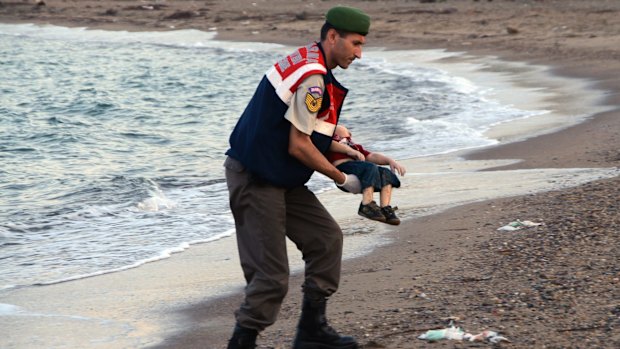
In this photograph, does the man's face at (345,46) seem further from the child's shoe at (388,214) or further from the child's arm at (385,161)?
the child's shoe at (388,214)

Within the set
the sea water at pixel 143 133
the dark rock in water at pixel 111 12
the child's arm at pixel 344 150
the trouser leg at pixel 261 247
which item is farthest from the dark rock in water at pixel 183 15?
the trouser leg at pixel 261 247

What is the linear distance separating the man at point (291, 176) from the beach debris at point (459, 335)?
0.37 m

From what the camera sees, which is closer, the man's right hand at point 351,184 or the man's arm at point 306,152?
the man's arm at point 306,152

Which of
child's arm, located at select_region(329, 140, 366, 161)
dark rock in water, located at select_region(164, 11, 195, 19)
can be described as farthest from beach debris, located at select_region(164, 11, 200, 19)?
child's arm, located at select_region(329, 140, 366, 161)

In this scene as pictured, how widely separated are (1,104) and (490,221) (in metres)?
19.0

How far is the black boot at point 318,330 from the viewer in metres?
5.22

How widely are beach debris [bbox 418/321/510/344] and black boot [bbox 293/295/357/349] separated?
367 millimetres

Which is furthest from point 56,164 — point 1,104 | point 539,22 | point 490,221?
point 539,22

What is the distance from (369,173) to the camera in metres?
4.96

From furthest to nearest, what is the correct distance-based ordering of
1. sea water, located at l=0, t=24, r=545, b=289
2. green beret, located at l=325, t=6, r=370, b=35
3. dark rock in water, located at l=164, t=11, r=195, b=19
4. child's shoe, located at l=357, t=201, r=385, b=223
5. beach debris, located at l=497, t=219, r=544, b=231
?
dark rock in water, located at l=164, t=11, r=195, b=19, sea water, located at l=0, t=24, r=545, b=289, beach debris, located at l=497, t=219, r=544, b=231, child's shoe, located at l=357, t=201, r=385, b=223, green beret, located at l=325, t=6, r=370, b=35

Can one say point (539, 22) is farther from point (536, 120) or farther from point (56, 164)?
point (56, 164)

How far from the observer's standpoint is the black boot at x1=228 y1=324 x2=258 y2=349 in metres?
4.98

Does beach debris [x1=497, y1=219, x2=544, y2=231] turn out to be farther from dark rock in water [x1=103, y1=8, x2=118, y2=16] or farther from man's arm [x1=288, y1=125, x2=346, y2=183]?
dark rock in water [x1=103, y1=8, x2=118, y2=16]

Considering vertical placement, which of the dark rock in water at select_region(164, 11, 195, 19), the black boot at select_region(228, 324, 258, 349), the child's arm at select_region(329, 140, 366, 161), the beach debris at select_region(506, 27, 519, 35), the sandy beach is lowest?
the dark rock in water at select_region(164, 11, 195, 19)
